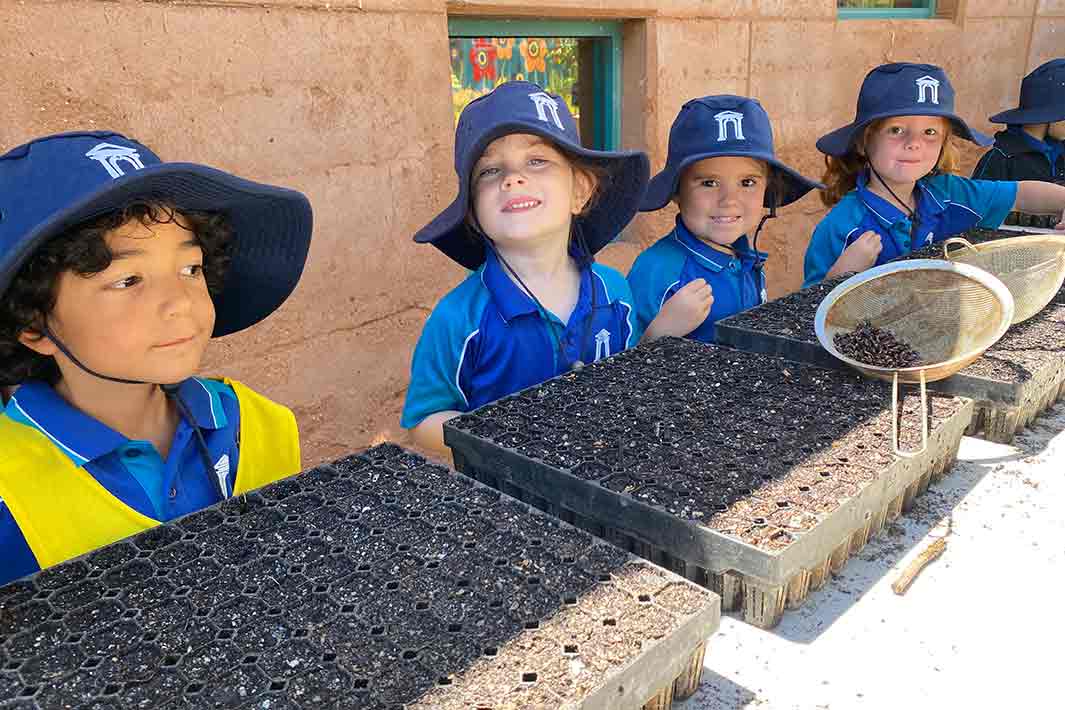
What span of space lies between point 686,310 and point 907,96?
101 cm

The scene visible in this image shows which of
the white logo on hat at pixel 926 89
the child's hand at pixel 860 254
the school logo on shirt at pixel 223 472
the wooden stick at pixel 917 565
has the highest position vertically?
the white logo on hat at pixel 926 89

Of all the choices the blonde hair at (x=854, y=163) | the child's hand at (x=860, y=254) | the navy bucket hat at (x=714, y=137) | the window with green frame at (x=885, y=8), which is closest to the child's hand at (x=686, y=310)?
the navy bucket hat at (x=714, y=137)

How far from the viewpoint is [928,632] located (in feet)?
2.74

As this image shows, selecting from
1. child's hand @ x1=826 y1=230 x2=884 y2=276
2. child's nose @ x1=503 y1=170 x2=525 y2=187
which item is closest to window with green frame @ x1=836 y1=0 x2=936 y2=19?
child's hand @ x1=826 y1=230 x2=884 y2=276

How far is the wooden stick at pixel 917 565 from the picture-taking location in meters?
0.90

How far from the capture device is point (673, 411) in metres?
1.07

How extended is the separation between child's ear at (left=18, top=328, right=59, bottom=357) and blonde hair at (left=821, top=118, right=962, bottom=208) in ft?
6.40

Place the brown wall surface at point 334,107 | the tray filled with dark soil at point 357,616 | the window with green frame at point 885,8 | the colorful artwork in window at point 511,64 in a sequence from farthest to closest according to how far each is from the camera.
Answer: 1. the window with green frame at point 885,8
2. the colorful artwork in window at point 511,64
3. the brown wall surface at point 334,107
4. the tray filled with dark soil at point 357,616

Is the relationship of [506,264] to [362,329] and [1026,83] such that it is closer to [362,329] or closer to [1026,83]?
[362,329]

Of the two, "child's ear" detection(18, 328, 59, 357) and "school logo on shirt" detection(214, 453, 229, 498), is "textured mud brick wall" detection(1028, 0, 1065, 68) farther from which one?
"child's ear" detection(18, 328, 59, 357)

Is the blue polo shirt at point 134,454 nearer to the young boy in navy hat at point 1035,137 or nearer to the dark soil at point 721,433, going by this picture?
the dark soil at point 721,433

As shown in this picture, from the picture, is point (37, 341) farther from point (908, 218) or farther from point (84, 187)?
point (908, 218)

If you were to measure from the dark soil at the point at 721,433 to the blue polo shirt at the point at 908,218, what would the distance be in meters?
1.12

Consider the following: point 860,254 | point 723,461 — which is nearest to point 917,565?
point 723,461
